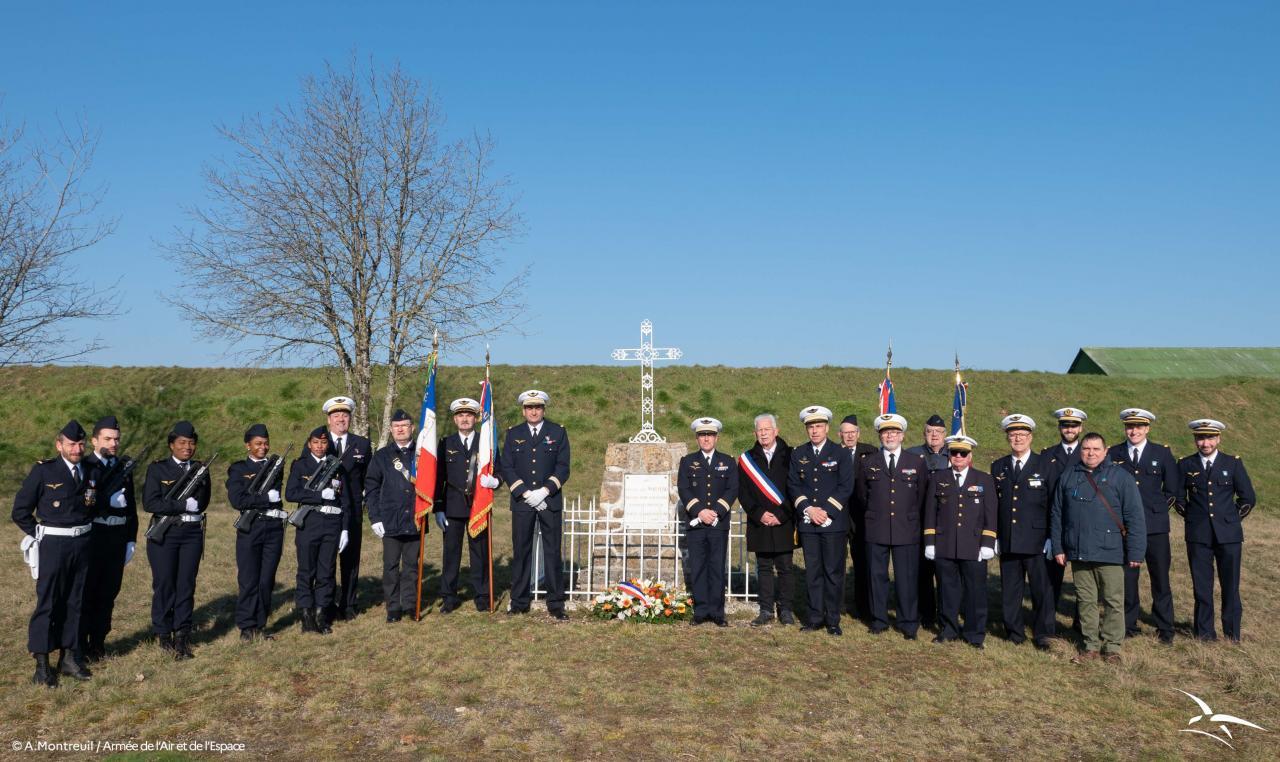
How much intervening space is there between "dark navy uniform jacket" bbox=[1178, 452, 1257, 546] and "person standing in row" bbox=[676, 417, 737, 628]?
4.34 metres

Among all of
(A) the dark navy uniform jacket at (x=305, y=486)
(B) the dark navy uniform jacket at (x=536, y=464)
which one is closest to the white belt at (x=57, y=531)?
(A) the dark navy uniform jacket at (x=305, y=486)

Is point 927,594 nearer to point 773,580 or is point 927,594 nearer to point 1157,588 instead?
point 773,580

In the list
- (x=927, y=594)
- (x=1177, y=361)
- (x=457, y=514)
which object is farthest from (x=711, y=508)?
(x=1177, y=361)

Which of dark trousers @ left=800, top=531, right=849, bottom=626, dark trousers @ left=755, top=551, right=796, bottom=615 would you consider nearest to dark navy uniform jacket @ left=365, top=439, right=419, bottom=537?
dark trousers @ left=755, top=551, right=796, bottom=615

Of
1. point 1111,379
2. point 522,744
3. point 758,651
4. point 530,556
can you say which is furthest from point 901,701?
point 1111,379

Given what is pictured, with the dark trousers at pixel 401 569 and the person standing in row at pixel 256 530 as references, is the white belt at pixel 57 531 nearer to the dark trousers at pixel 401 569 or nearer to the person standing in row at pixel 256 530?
the person standing in row at pixel 256 530

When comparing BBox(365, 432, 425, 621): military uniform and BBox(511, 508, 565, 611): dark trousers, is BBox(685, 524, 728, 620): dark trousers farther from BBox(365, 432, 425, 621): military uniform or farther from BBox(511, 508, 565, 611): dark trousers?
BBox(365, 432, 425, 621): military uniform

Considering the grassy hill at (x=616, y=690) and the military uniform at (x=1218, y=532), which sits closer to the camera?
the grassy hill at (x=616, y=690)

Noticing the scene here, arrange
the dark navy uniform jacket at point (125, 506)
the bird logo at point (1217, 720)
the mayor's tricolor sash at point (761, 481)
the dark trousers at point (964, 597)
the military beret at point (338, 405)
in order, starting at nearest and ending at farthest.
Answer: the bird logo at point (1217, 720) → the dark navy uniform jacket at point (125, 506) → the dark trousers at point (964, 597) → the mayor's tricolor sash at point (761, 481) → the military beret at point (338, 405)

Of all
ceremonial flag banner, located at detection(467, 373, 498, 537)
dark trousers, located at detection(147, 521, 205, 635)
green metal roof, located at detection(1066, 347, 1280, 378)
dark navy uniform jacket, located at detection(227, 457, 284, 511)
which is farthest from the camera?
green metal roof, located at detection(1066, 347, 1280, 378)

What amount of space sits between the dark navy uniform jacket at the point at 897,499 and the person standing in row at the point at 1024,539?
2.51 feet

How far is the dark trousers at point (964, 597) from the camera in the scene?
7.41 meters

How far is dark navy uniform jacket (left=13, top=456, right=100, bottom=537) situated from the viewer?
6023mm

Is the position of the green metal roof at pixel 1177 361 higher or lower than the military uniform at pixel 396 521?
higher
